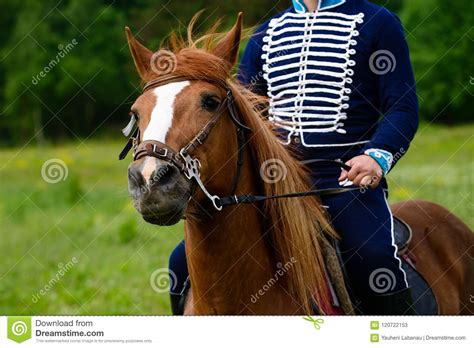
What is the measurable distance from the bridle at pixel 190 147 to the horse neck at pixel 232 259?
0.11 metres

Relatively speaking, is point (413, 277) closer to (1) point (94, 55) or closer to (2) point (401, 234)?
(2) point (401, 234)

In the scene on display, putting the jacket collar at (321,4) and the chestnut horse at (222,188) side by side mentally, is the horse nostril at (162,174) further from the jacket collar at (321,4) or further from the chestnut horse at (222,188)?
the jacket collar at (321,4)

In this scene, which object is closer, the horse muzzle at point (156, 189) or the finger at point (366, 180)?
the horse muzzle at point (156, 189)

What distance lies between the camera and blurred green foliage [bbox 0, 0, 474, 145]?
2138cm

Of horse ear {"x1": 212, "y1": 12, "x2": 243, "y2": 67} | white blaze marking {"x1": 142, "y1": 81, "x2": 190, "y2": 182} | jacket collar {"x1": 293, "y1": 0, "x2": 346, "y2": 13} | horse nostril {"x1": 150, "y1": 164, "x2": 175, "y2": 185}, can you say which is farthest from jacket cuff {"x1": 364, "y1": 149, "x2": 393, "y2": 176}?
horse nostril {"x1": 150, "y1": 164, "x2": 175, "y2": 185}

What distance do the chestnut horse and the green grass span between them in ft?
1.47

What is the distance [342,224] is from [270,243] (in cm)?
44

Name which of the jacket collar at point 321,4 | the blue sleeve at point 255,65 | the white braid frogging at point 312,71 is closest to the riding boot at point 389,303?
the white braid frogging at point 312,71

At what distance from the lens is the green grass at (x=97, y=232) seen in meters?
8.81

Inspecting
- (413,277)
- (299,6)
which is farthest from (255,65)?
(413,277)

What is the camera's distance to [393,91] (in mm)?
3955

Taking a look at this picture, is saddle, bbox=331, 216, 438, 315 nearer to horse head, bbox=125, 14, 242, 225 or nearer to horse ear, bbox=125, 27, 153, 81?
horse head, bbox=125, 14, 242, 225
